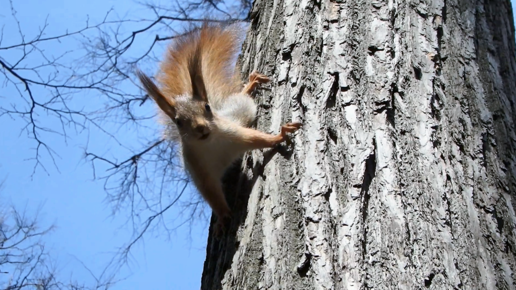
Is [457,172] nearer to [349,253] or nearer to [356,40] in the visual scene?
[349,253]

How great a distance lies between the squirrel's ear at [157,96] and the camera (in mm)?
2332

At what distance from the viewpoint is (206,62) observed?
2.54 m

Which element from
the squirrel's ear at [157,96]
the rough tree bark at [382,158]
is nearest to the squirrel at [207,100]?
the squirrel's ear at [157,96]

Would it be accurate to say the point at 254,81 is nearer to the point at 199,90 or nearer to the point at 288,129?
the point at 288,129

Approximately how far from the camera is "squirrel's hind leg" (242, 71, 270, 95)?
1950 mm

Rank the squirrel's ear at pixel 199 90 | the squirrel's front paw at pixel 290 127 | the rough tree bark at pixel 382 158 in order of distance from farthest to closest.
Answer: the squirrel's ear at pixel 199 90
the squirrel's front paw at pixel 290 127
the rough tree bark at pixel 382 158

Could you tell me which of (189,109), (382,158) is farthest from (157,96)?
(382,158)

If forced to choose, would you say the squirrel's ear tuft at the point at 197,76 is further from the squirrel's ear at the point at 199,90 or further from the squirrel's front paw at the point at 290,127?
the squirrel's front paw at the point at 290,127

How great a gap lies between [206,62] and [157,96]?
0.29m

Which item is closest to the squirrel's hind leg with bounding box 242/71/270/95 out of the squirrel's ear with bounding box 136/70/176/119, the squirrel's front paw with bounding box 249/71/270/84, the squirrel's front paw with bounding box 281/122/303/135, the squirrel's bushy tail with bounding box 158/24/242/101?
the squirrel's front paw with bounding box 249/71/270/84

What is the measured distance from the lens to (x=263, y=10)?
2162mm

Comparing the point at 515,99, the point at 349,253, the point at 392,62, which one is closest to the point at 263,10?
the point at 392,62

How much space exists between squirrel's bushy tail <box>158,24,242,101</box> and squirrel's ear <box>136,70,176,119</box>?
10cm

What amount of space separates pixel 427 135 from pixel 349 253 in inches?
15.8
